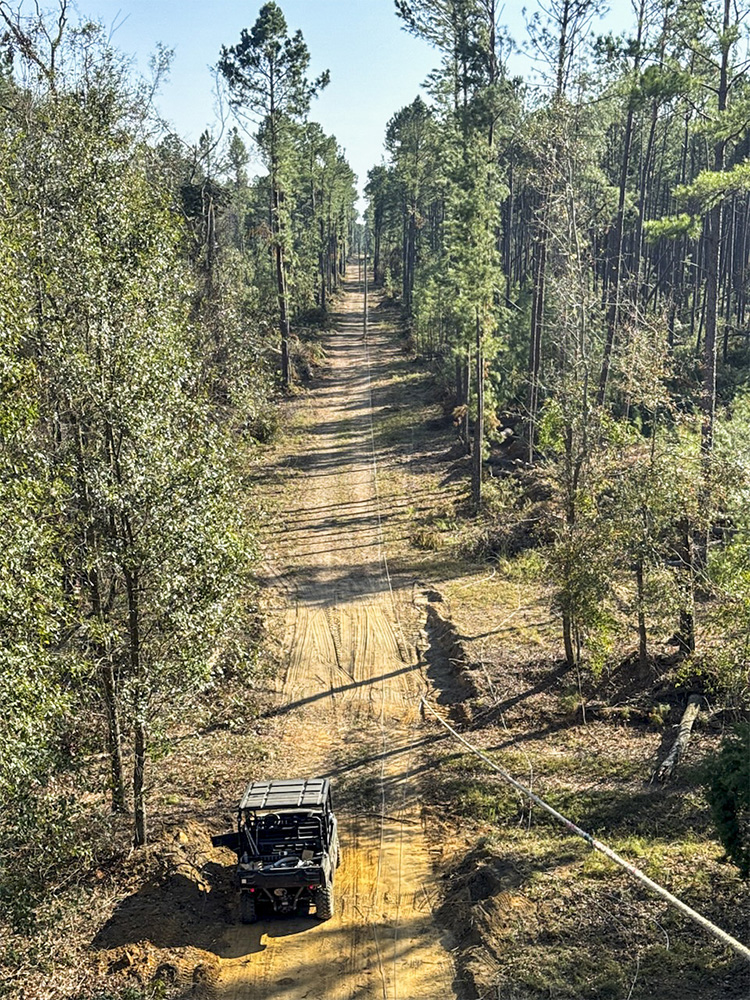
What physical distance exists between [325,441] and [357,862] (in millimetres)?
29731

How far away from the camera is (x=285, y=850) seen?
41.1ft

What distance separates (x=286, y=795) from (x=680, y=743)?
24.2 ft

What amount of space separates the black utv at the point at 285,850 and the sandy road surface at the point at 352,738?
42 cm

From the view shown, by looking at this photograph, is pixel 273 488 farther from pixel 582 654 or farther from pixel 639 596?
pixel 639 596

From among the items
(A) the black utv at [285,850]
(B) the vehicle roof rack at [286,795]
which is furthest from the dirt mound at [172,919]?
(B) the vehicle roof rack at [286,795]

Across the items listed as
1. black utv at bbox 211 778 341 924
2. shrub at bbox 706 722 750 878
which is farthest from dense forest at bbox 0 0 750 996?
black utv at bbox 211 778 341 924

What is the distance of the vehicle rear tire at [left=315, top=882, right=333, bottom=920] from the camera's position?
12.1 m

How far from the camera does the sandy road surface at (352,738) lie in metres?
11.2

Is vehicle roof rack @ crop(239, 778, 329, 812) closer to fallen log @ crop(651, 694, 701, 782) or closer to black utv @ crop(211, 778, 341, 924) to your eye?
black utv @ crop(211, 778, 341, 924)

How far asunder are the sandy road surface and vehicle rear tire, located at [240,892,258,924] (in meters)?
0.11

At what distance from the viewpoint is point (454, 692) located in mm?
20312

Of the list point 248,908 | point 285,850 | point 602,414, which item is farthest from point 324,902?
point 602,414

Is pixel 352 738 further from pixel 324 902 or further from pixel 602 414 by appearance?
pixel 602 414

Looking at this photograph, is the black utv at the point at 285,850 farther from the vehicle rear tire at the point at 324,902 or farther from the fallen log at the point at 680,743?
the fallen log at the point at 680,743
